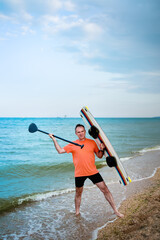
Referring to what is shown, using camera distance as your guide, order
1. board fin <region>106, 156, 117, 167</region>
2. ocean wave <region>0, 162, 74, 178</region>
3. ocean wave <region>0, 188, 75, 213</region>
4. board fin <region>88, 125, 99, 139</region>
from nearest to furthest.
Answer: board fin <region>106, 156, 117, 167</region>
board fin <region>88, 125, 99, 139</region>
ocean wave <region>0, 188, 75, 213</region>
ocean wave <region>0, 162, 74, 178</region>

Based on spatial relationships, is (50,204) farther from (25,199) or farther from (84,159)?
(84,159)

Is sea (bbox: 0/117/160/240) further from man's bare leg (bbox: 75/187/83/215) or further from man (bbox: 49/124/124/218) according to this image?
man (bbox: 49/124/124/218)

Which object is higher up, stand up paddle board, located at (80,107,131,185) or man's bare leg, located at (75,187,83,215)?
stand up paddle board, located at (80,107,131,185)

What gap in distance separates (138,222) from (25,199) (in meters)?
3.74

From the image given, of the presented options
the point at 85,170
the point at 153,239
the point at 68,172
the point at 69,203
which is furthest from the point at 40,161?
the point at 153,239

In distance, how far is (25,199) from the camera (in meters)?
6.20

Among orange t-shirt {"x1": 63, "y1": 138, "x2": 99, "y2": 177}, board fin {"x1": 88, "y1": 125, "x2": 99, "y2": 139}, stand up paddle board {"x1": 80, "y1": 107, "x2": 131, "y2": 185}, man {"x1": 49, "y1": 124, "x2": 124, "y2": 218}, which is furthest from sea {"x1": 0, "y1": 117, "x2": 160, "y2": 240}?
board fin {"x1": 88, "y1": 125, "x2": 99, "y2": 139}

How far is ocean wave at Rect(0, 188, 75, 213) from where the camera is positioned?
5.75 m

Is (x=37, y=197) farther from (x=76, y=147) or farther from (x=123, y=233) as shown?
(x=123, y=233)

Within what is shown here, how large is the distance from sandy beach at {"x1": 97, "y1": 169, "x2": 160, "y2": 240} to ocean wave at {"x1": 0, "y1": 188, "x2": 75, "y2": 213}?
2363mm

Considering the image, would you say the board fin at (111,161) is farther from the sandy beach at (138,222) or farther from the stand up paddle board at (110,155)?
the sandy beach at (138,222)

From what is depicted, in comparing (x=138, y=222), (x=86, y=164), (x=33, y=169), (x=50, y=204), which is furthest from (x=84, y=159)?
(x=33, y=169)

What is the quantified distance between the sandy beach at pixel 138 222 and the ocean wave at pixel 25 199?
2.36 m

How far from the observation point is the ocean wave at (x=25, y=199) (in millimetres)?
5746
